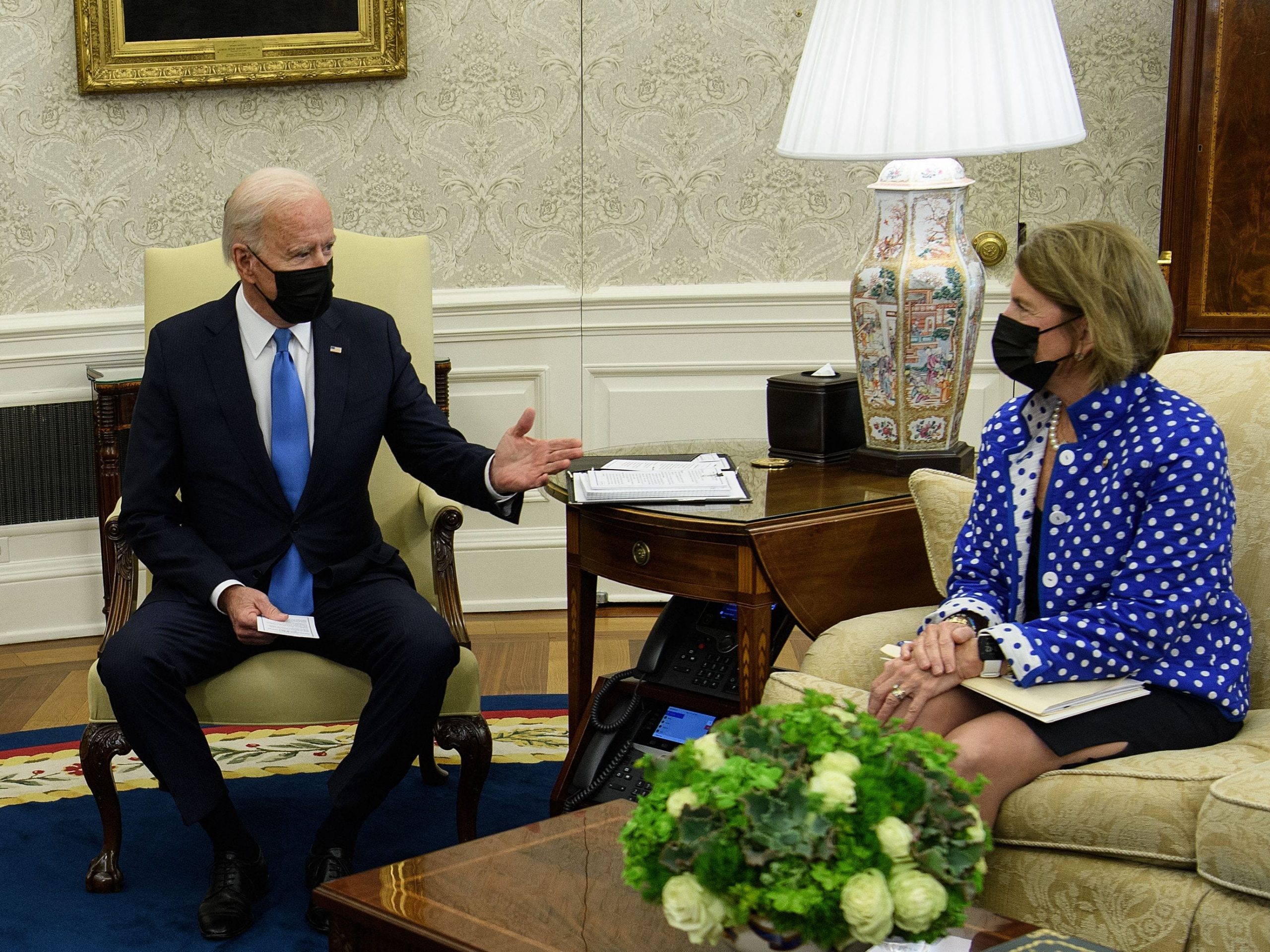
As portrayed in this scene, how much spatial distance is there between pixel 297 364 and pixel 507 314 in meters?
1.51

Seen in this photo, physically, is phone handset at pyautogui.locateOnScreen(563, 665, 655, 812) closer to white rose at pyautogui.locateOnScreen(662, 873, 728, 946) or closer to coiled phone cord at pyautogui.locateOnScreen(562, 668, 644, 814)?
coiled phone cord at pyautogui.locateOnScreen(562, 668, 644, 814)

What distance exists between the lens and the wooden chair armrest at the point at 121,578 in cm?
265

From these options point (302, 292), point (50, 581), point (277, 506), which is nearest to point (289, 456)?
point (277, 506)

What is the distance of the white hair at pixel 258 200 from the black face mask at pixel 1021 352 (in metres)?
1.27

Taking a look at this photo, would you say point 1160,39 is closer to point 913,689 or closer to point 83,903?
point 913,689

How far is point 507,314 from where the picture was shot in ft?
13.6

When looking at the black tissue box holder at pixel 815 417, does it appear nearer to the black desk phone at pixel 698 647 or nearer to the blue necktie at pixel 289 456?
the black desk phone at pixel 698 647

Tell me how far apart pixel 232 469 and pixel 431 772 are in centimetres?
85

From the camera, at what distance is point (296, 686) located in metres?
2.50

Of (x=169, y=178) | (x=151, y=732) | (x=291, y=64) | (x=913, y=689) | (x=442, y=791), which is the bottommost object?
(x=442, y=791)

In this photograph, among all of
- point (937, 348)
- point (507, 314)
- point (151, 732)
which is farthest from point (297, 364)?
point (507, 314)

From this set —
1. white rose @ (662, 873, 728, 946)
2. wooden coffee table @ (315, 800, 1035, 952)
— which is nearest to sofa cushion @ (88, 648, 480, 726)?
wooden coffee table @ (315, 800, 1035, 952)

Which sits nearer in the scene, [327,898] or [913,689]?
[327,898]

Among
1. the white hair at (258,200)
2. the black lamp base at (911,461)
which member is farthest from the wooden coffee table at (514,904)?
the white hair at (258,200)
